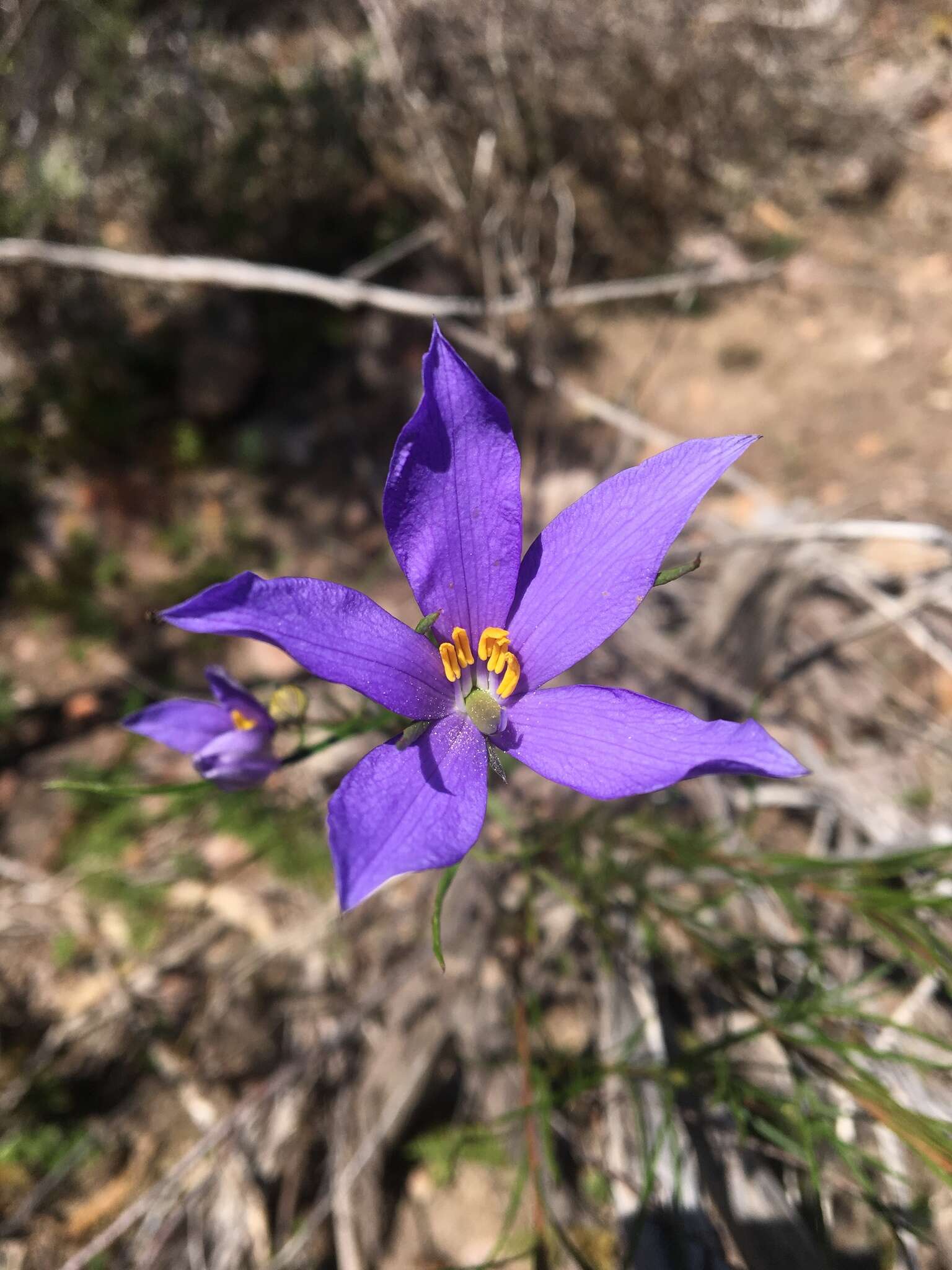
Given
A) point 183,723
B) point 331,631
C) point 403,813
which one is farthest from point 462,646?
point 183,723

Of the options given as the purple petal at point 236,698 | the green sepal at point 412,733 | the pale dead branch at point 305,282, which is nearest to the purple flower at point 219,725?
the purple petal at point 236,698

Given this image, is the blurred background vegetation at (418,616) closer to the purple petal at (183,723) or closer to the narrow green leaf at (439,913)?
the purple petal at (183,723)

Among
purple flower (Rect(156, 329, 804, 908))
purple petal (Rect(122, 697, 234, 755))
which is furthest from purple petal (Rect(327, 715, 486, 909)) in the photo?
purple petal (Rect(122, 697, 234, 755))

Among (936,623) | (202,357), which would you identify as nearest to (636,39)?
(202,357)

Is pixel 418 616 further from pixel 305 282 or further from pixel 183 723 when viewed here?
pixel 183 723

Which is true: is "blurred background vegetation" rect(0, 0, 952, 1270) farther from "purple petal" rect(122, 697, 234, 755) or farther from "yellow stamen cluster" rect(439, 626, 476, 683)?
"yellow stamen cluster" rect(439, 626, 476, 683)

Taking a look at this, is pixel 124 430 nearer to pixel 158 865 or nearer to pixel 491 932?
pixel 158 865
